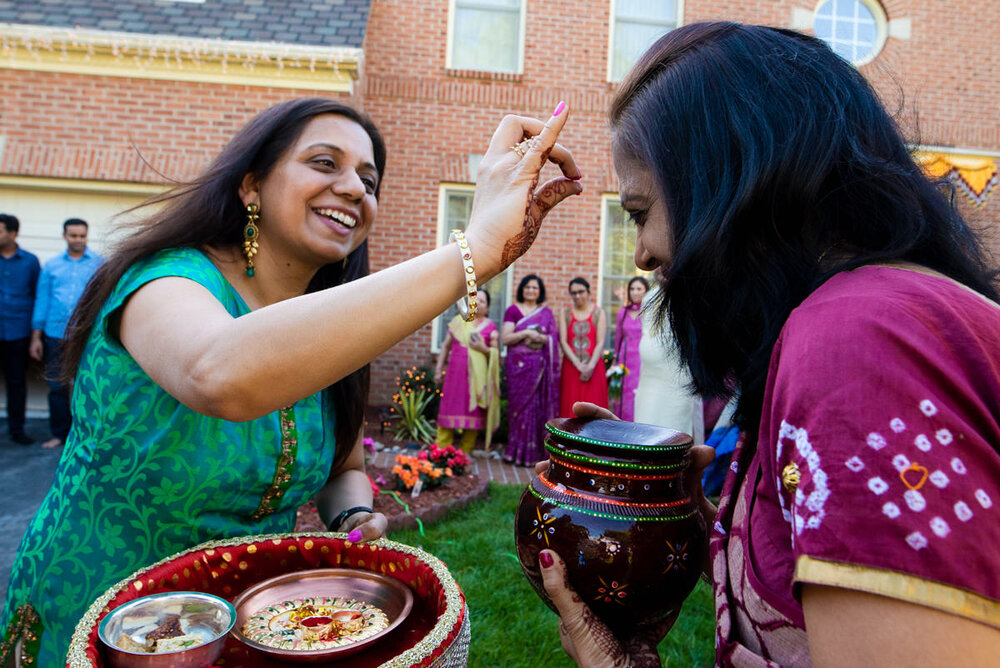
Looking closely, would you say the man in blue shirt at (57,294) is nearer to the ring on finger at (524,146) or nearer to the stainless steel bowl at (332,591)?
the stainless steel bowl at (332,591)

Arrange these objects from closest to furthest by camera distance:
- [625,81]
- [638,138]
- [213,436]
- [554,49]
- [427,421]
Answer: [638,138]
[625,81]
[213,436]
[427,421]
[554,49]

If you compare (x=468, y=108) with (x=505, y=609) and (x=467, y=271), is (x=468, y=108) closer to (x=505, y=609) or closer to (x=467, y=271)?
(x=505, y=609)

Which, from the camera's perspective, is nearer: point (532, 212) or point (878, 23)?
point (532, 212)

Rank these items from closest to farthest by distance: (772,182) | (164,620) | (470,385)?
1. (772,182)
2. (164,620)
3. (470,385)

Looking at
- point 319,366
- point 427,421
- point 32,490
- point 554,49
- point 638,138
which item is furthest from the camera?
point 554,49

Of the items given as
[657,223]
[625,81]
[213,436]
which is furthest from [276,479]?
[625,81]

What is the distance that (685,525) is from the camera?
1.23 metres

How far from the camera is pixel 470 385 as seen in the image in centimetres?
767

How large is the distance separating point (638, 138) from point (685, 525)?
0.70 metres

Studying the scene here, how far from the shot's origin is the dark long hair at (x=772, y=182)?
3.25 ft

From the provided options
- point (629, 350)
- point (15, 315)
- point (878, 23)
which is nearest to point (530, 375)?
point (629, 350)

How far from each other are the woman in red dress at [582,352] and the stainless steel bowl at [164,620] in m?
6.70

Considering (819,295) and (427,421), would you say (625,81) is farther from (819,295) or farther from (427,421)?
(427,421)

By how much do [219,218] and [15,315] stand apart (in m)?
6.62
